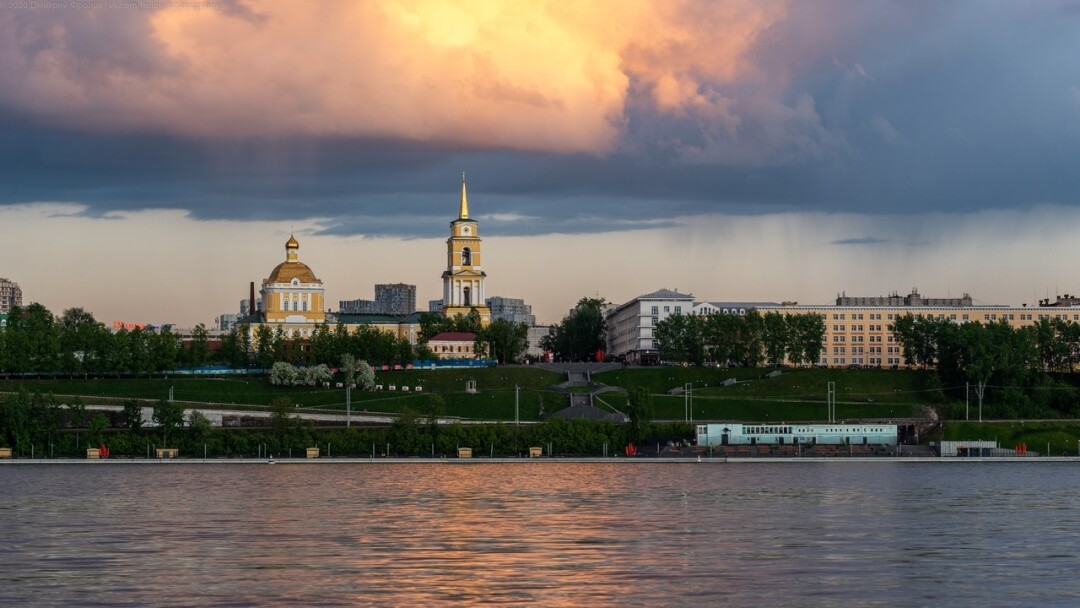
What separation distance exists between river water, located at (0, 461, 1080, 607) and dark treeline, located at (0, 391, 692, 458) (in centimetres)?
3082

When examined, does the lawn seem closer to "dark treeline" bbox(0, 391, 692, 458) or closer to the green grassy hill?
the green grassy hill

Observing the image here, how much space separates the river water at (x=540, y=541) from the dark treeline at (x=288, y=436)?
30.8 meters

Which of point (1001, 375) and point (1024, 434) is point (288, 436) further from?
point (1001, 375)

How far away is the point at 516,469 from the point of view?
421ft

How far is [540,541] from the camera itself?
68.2 meters

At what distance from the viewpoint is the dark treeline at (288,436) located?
487 feet

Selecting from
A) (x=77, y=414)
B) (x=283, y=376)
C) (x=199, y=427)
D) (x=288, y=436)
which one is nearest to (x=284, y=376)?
(x=283, y=376)

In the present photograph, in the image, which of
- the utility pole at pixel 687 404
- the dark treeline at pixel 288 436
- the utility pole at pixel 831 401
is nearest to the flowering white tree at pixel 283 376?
the dark treeline at pixel 288 436

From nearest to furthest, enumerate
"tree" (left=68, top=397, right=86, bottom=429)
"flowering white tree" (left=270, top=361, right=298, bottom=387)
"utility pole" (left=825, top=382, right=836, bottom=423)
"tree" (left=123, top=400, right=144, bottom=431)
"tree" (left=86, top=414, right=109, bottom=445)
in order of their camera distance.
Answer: "tree" (left=86, top=414, right=109, bottom=445) < "tree" (left=123, top=400, right=144, bottom=431) < "tree" (left=68, top=397, right=86, bottom=429) < "utility pole" (left=825, top=382, right=836, bottom=423) < "flowering white tree" (left=270, top=361, right=298, bottom=387)

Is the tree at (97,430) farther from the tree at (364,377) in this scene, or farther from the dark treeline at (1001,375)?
the dark treeline at (1001,375)

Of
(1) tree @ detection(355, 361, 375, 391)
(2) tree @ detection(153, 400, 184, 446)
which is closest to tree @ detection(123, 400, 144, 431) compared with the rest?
(2) tree @ detection(153, 400, 184, 446)

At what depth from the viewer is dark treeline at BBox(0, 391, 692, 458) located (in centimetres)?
14850

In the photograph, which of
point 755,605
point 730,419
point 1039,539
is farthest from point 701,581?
point 730,419

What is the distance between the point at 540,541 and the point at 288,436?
285 ft
